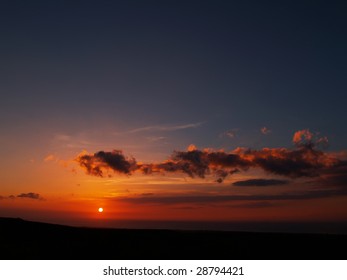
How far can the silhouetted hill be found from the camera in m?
28.7

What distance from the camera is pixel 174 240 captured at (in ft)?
113

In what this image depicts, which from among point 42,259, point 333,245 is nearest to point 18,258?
point 42,259

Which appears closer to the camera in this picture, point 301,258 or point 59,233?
point 301,258

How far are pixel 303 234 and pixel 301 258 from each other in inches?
508

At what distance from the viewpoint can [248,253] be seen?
29797 mm

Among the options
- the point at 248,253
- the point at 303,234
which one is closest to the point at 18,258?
the point at 248,253

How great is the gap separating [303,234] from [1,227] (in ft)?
Answer: 98.4

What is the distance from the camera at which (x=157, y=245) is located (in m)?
32.1

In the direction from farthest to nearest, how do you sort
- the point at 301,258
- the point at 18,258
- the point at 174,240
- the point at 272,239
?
the point at 272,239 < the point at 174,240 < the point at 301,258 < the point at 18,258

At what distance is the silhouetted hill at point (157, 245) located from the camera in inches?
1129

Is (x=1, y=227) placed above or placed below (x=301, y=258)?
above

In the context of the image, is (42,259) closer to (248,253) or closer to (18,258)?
(18,258)

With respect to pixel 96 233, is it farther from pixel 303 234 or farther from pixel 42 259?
pixel 303 234

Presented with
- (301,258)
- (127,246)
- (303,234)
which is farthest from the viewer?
(303,234)
